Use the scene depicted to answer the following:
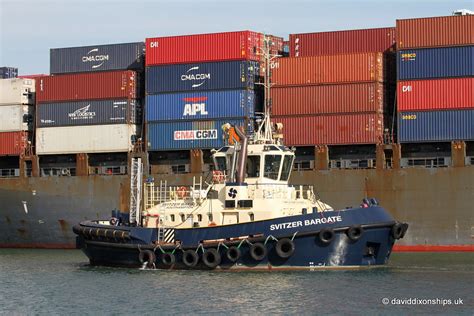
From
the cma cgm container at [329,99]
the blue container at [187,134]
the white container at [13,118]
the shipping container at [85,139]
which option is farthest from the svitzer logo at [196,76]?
the white container at [13,118]

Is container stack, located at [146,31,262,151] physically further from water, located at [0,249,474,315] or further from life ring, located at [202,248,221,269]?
life ring, located at [202,248,221,269]

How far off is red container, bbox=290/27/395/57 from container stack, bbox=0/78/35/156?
13756mm

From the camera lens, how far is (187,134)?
45.6 m

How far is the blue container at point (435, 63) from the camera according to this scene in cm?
4156

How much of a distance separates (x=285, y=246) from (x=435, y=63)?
15339mm

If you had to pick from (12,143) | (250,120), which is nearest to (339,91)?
(250,120)

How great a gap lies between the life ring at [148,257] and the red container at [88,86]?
653 inches

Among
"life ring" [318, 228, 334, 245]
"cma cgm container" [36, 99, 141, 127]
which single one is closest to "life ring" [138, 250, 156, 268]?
"life ring" [318, 228, 334, 245]

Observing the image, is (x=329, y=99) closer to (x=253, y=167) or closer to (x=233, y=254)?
(x=253, y=167)

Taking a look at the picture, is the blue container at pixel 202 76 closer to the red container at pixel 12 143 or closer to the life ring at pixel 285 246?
the red container at pixel 12 143

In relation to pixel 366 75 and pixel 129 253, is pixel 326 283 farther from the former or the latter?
pixel 366 75

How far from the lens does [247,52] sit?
44281mm

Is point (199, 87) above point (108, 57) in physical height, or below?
below

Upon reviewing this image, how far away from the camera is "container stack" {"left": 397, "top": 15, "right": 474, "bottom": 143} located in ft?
136
